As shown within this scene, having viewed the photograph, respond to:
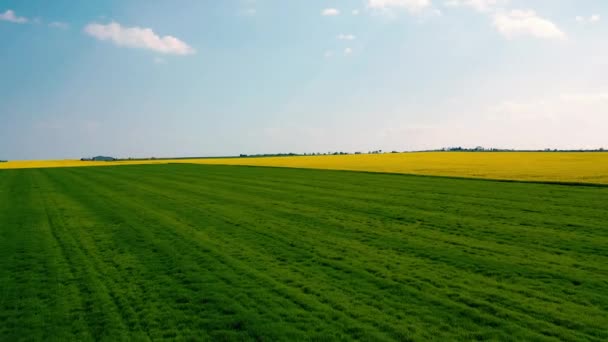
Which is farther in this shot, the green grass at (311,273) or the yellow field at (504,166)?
the yellow field at (504,166)

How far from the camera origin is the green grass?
277 inches

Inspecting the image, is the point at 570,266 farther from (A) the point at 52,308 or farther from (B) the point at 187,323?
(A) the point at 52,308

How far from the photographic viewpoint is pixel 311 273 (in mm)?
9906

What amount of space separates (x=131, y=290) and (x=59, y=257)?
4.39 meters

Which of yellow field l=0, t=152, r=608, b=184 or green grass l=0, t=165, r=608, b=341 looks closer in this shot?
green grass l=0, t=165, r=608, b=341

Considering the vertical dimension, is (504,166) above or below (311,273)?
above

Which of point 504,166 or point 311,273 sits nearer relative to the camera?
point 311,273

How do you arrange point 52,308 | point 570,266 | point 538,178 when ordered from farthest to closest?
point 538,178
point 570,266
point 52,308

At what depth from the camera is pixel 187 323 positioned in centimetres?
729

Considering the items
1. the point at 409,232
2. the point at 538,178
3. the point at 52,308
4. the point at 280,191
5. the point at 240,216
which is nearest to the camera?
the point at 52,308

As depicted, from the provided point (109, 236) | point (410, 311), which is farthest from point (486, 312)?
point (109, 236)

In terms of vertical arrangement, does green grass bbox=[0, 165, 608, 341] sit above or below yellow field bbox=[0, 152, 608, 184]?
below

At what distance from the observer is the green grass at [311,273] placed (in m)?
7.05

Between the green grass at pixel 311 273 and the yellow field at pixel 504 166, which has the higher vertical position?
the yellow field at pixel 504 166
